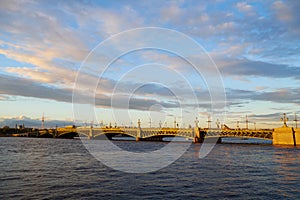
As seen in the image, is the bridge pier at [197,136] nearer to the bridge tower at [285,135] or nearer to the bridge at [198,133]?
the bridge at [198,133]

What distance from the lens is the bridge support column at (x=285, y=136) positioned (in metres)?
117

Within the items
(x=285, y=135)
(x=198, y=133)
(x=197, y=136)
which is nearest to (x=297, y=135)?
(x=285, y=135)

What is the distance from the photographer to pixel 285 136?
11975 centimetres

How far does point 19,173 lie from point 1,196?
1317 cm

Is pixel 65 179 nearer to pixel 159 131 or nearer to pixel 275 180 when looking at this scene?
pixel 275 180

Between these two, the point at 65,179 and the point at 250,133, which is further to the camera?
the point at 250,133

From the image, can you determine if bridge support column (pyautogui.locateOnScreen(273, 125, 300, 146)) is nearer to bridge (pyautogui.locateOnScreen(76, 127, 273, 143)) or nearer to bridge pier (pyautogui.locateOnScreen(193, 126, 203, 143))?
bridge (pyautogui.locateOnScreen(76, 127, 273, 143))

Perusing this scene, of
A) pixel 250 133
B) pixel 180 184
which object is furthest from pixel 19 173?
pixel 250 133

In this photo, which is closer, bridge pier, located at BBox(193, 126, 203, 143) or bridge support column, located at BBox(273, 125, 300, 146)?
bridge support column, located at BBox(273, 125, 300, 146)

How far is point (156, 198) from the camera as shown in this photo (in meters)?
24.0

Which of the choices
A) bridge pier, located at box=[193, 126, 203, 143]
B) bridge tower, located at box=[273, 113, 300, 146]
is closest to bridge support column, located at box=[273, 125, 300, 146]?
bridge tower, located at box=[273, 113, 300, 146]

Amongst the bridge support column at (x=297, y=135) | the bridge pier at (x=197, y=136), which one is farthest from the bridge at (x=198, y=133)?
the bridge support column at (x=297, y=135)

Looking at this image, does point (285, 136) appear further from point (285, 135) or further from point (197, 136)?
point (197, 136)

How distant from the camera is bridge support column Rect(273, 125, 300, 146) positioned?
117 meters
